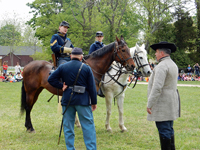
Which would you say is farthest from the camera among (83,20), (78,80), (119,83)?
(83,20)

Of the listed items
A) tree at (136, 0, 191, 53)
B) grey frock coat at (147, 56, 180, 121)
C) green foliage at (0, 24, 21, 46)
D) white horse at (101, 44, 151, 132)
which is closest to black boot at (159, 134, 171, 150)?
grey frock coat at (147, 56, 180, 121)

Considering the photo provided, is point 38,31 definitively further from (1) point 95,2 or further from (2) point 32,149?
(2) point 32,149

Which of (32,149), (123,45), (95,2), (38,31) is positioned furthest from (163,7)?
(32,149)

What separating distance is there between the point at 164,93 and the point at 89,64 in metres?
2.68

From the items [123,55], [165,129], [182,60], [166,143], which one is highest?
[182,60]

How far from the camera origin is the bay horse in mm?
6152

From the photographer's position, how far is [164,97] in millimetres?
4156

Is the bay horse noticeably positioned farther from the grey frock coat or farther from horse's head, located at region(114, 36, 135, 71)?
the grey frock coat

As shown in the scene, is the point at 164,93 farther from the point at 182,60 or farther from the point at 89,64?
the point at 182,60

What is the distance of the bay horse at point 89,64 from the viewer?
615cm

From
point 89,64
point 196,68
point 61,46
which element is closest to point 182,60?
point 196,68

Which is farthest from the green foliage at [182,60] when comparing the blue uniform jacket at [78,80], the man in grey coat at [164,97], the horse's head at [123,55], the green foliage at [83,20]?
the blue uniform jacket at [78,80]

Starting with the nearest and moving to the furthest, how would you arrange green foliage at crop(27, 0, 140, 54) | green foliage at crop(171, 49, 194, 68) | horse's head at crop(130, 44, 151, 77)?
1. horse's head at crop(130, 44, 151, 77)
2. green foliage at crop(27, 0, 140, 54)
3. green foliage at crop(171, 49, 194, 68)

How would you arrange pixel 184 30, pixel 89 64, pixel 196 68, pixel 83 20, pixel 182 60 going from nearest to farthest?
pixel 89 64, pixel 196 68, pixel 83 20, pixel 182 60, pixel 184 30
